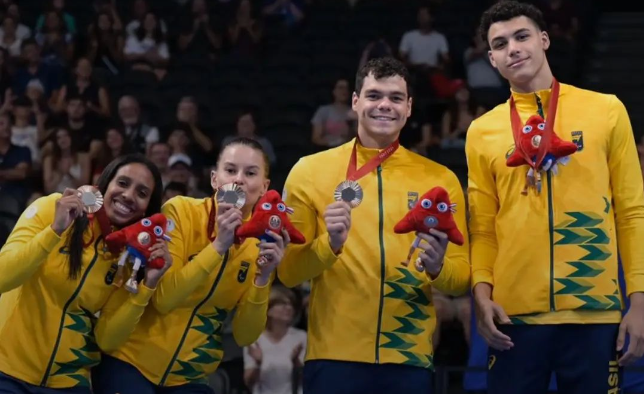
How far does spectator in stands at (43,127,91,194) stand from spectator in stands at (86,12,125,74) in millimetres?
1969

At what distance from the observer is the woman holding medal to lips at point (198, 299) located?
4.53m

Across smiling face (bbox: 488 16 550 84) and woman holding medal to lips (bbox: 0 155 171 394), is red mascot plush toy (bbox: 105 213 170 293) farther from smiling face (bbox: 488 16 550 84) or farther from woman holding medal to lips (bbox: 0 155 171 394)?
smiling face (bbox: 488 16 550 84)

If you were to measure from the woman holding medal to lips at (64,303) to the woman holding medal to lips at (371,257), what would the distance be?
2.01 ft

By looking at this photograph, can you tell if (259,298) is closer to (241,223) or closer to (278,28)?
(241,223)

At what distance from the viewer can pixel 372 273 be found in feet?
14.6

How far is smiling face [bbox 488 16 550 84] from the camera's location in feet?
14.5

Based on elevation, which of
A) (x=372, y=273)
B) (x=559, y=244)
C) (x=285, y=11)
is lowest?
Answer: (x=372, y=273)

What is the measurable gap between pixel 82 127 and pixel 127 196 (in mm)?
5171

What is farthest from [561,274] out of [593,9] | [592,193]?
[593,9]

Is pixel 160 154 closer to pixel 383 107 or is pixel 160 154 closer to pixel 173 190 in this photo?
pixel 173 190

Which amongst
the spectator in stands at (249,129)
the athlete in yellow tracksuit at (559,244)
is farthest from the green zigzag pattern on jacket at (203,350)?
the spectator in stands at (249,129)

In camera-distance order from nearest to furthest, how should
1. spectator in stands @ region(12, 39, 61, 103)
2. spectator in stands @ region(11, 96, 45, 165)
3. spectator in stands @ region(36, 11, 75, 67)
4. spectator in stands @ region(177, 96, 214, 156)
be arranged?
1. spectator in stands @ region(177, 96, 214, 156)
2. spectator in stands @ region(11, 96, 45, 165)
3. spectator in stands @ region(12, 39, 61, 103)
4. spectator in stands @ region(36, 11, 75, 67)

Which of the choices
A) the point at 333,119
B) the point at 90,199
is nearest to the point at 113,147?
the point at 333,119

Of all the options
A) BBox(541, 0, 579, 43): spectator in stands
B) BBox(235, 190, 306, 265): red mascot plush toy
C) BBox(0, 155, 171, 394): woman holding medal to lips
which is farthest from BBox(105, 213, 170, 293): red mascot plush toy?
BBox(541, 0, 579, 43): spectator in stands
